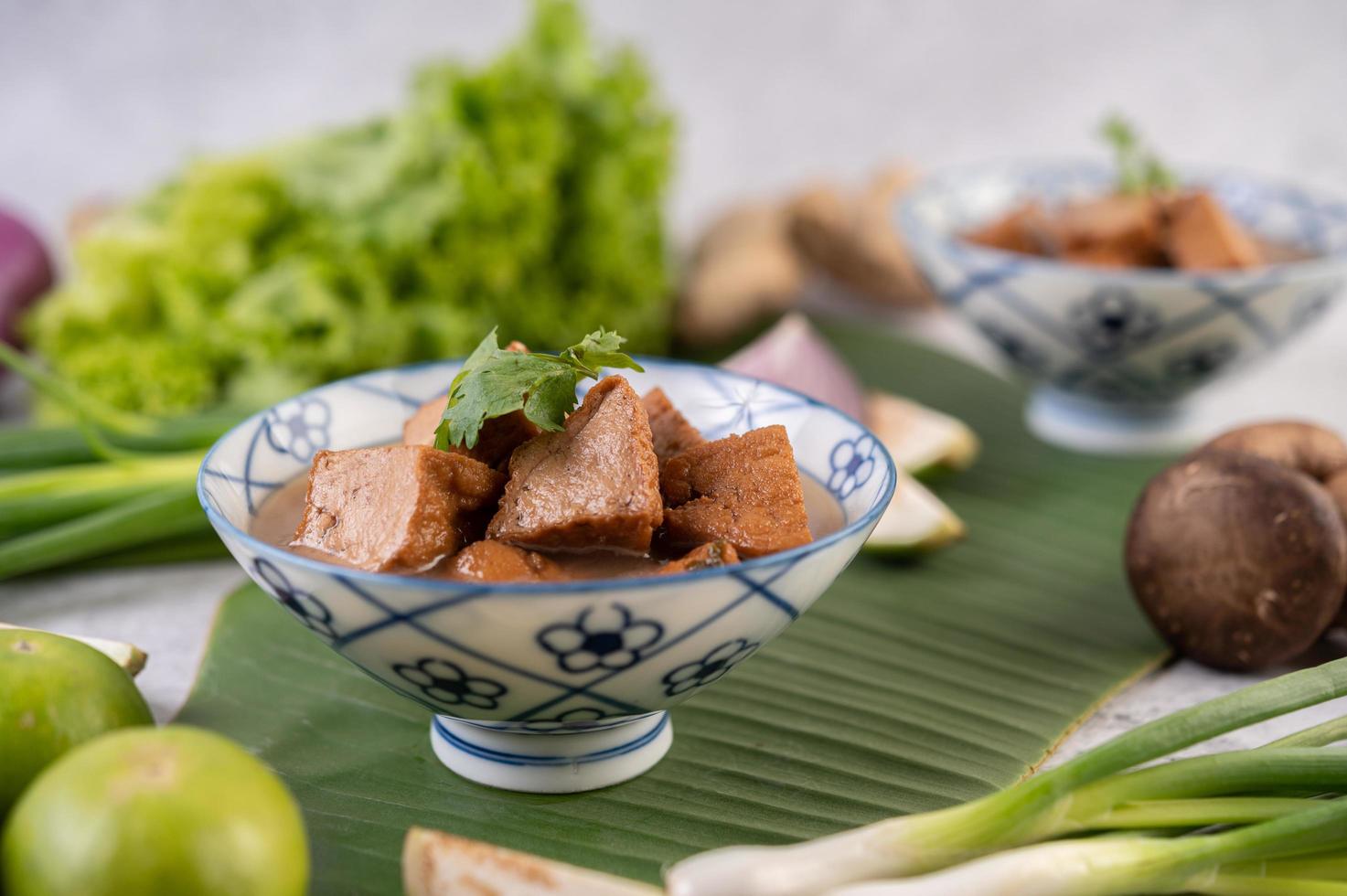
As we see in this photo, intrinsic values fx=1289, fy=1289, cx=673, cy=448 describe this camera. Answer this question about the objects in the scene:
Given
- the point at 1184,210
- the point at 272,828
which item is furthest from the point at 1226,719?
the point at 1184,210

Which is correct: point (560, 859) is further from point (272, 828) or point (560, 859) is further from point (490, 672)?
point (272, 828)

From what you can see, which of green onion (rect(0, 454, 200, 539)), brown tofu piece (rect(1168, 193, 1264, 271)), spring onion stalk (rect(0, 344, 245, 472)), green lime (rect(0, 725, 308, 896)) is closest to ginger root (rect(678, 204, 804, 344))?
brown tofu piece (rect(1168, 193, 1264, 271))

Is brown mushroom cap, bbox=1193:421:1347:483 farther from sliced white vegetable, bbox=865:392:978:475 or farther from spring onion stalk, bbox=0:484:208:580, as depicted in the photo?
spring onion stalk, bbox=0:484:208:580

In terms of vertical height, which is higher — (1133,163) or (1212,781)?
(1133,163)

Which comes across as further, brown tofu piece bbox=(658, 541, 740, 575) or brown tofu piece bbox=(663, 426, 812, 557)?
brown tofu piece bbox=(663, 426, 812, 557)

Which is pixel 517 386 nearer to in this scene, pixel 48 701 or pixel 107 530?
pixel 48 701

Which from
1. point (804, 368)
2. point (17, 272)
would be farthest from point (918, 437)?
point (17, 272)

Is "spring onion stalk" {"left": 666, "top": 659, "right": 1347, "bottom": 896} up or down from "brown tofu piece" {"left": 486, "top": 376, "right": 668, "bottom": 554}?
down

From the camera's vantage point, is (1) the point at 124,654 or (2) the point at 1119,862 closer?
(2) the point at 1119,862
